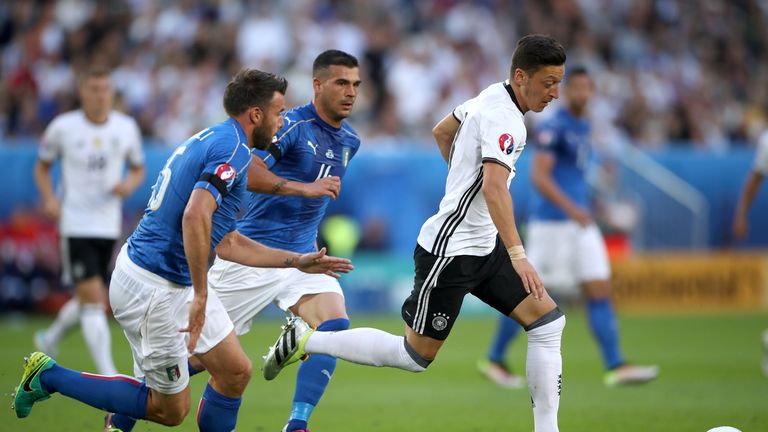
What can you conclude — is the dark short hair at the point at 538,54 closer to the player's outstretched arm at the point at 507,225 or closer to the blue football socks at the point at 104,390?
the player's outstretched arm at the point at 507,225

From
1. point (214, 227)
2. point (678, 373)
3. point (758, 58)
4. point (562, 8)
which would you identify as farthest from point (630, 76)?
point (214, 227)

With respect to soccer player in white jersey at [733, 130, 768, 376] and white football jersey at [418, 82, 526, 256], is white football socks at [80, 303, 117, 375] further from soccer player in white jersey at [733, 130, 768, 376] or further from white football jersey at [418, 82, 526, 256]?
soccer player in white jersey at [733, 130, 768, 376]

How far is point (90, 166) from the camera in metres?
11.4

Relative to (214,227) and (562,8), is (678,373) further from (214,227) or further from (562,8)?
(562,8)

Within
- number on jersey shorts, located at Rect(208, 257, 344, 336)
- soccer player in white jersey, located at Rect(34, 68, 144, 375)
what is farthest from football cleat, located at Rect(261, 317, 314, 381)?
soccer player in white jersey, located at Rect(34, 68, 144, 375)

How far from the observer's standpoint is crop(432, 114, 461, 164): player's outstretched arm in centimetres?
750

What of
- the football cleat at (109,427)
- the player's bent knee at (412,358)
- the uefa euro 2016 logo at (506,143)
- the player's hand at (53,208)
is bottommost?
the football cleat at (109,427)

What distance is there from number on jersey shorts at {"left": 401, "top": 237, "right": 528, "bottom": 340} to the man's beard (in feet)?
4.17

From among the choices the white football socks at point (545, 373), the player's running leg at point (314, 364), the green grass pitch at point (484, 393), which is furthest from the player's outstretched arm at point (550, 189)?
the white football socks at point (545, 373)

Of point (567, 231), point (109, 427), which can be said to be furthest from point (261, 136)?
point (567, 231)

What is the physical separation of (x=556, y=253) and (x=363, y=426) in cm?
394

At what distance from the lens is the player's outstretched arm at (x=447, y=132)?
7498 mm

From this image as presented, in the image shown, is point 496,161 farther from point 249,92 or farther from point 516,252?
point 249,92

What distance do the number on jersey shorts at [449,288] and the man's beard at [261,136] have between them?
127 cm
